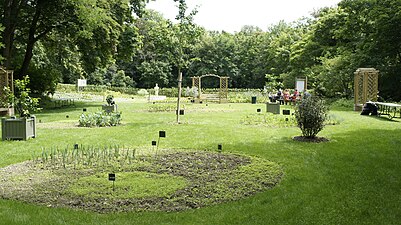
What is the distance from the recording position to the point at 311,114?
9.91m

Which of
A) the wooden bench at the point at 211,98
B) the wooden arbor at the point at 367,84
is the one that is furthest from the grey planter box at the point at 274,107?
the wooden bench at the point at 211,98

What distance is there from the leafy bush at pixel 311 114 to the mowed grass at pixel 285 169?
58 centimetres

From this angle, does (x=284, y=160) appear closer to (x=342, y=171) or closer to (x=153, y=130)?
(x=342, y=171)

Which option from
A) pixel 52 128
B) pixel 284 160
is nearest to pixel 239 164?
pixel 284 160

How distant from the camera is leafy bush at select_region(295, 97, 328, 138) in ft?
32.6

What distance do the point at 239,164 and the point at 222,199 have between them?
2.22 meters

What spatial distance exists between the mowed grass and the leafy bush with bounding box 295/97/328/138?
585mm

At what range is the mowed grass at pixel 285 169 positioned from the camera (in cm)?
463

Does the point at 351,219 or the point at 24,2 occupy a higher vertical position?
the point at 24,2

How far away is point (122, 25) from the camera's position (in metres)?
24.3

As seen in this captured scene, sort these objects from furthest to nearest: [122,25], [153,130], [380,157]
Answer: [122,25], [153,130], [380,157]

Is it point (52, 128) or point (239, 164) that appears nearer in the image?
point (239, 164)

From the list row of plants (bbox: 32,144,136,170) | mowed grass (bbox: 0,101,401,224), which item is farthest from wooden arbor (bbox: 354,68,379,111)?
row of plants (bbox: 32,144,136,170)

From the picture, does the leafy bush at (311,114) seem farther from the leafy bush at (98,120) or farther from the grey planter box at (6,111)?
the grey planter box at (6,111)
